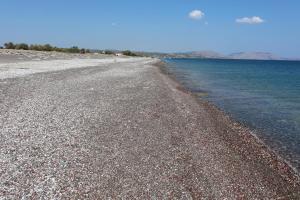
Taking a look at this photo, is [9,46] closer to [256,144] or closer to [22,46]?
[22,46]

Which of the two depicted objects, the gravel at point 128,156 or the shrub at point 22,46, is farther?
the shrub at point 22,46

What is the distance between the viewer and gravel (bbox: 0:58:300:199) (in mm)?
9156

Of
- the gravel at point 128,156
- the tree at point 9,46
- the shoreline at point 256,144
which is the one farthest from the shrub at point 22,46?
the shoreline at point 256,144

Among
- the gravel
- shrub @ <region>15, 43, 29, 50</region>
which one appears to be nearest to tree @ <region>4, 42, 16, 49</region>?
shrub @ <region>15, 43, 29, 50</region>

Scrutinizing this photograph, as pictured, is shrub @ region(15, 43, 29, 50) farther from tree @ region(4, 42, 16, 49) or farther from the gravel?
the gravel

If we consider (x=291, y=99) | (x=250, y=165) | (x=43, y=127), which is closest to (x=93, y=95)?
(x=43, y=127)

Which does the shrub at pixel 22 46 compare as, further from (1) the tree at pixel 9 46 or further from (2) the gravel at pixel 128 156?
(2) the gravel at pixel 128 156

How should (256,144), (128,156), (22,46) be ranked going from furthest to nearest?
1. (22,46)
2. (256,144)
3. (128,156)

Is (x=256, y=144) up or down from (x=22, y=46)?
up

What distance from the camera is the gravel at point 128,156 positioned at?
916 centimetres

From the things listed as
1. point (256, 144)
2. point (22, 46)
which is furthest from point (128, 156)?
point (22, 46)

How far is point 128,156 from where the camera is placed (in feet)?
37.7

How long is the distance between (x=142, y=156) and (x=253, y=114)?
531 inches

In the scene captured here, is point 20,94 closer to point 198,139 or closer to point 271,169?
point 198,139
